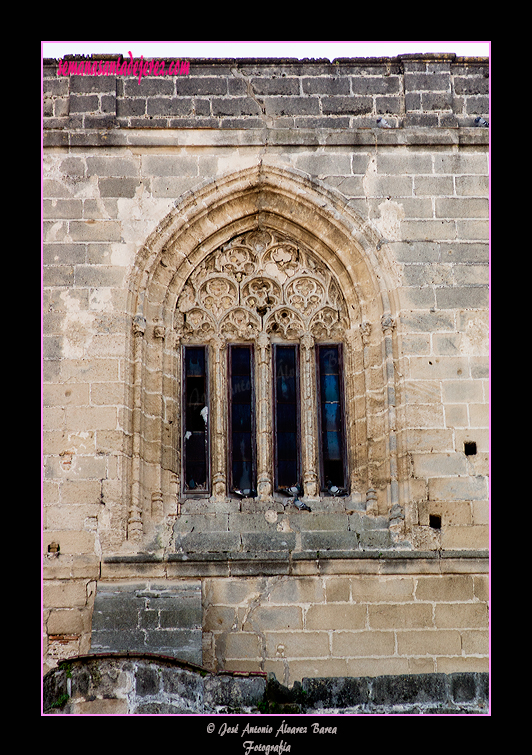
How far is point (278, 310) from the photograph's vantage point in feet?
36.7

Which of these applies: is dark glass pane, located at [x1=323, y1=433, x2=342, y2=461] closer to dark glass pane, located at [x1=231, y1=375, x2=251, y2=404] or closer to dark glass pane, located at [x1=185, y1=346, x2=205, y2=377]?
dark glass pane, located at [x1=231, y1=375, x2=251, y2=404]

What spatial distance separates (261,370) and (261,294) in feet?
2.62

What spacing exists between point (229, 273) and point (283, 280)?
20.8 inches

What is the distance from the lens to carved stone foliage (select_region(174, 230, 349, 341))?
11.1 m

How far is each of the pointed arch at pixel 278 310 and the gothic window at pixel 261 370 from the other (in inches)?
3.4

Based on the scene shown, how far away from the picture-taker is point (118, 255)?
1084 centimetres

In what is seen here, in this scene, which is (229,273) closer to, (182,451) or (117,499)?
(182,451)

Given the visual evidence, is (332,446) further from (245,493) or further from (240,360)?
(240,360)

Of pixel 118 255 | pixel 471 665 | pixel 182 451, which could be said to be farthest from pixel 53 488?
pixel 471 665

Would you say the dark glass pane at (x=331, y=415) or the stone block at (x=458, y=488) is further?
the dark glass pane at (x=331, y=415)

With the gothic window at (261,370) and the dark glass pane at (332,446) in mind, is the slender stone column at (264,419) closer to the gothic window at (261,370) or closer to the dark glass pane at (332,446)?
the gothic window at (261,370)

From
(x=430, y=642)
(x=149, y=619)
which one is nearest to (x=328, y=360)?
(x=430, y=642)

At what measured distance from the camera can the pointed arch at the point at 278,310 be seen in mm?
10500

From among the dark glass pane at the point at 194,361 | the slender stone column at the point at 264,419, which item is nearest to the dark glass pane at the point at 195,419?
the dark glass pane at the point at 194,361
